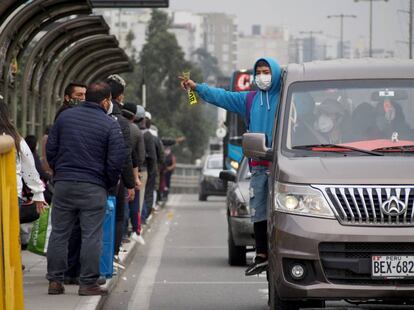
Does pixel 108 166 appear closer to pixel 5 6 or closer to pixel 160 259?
pixel 5 6

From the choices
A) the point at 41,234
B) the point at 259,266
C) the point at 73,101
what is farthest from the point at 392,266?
the point at 73,101

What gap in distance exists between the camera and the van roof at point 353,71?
1113 cm

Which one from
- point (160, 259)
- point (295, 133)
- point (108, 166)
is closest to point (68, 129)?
point (108, 166)

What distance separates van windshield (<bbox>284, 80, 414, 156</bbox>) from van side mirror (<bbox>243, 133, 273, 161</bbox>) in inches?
6.4

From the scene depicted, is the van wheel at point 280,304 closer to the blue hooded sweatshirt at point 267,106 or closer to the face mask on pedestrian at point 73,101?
the blue hooded sweatshirt at point 267,106

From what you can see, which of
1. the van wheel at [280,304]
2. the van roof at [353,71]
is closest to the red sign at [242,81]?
the van roof at [353,71]

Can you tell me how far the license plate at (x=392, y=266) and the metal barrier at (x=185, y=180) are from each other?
60940 millimetres

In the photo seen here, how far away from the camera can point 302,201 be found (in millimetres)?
9984

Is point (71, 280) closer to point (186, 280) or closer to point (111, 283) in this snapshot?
point (111, 283)

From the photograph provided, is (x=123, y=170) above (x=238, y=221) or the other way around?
above

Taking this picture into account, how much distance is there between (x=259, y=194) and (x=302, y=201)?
1550 millimetres

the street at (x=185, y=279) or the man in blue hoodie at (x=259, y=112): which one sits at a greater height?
the man in blue hoodie at (x=259, y=112)

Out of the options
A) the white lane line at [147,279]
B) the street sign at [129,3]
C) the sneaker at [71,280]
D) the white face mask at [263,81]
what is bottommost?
the white lane line at [147,279]

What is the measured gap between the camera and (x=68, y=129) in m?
12.4
